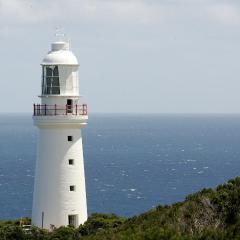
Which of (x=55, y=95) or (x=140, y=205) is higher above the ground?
(x=55, y=95)

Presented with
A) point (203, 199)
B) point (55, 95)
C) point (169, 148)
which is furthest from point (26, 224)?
point (169, 148)

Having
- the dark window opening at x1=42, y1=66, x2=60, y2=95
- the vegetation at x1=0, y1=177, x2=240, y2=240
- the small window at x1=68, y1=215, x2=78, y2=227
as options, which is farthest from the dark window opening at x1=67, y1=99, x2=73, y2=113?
the vegetation at x1=0, y1=177, x2=240, y2=240

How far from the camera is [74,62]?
32.9m

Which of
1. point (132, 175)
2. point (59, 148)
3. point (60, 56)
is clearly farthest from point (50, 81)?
point (132, 175)

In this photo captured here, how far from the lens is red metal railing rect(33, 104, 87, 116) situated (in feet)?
107

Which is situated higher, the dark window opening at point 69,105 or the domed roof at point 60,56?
the domed roof at point 60,56

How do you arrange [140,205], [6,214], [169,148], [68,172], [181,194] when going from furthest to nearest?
[169,148], [181,194], [140,205], [6,214], [68,172]

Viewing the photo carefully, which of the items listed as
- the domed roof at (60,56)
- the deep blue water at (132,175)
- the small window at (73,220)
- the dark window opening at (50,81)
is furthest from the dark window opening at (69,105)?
the deep blue water at (132,175)

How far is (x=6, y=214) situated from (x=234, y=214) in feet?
Result: 151

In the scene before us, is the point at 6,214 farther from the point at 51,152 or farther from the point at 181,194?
the point at 51,152

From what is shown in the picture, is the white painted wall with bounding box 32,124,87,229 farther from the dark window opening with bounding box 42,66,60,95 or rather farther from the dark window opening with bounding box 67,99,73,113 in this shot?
the dark window opening with bounding box 42,66,60,95

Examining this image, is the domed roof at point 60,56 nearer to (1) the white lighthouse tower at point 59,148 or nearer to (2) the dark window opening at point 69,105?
(1) the white lighthouse tower at point 59,148

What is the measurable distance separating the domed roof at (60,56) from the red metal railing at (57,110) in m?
1.70

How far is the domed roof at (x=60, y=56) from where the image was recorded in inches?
1284
